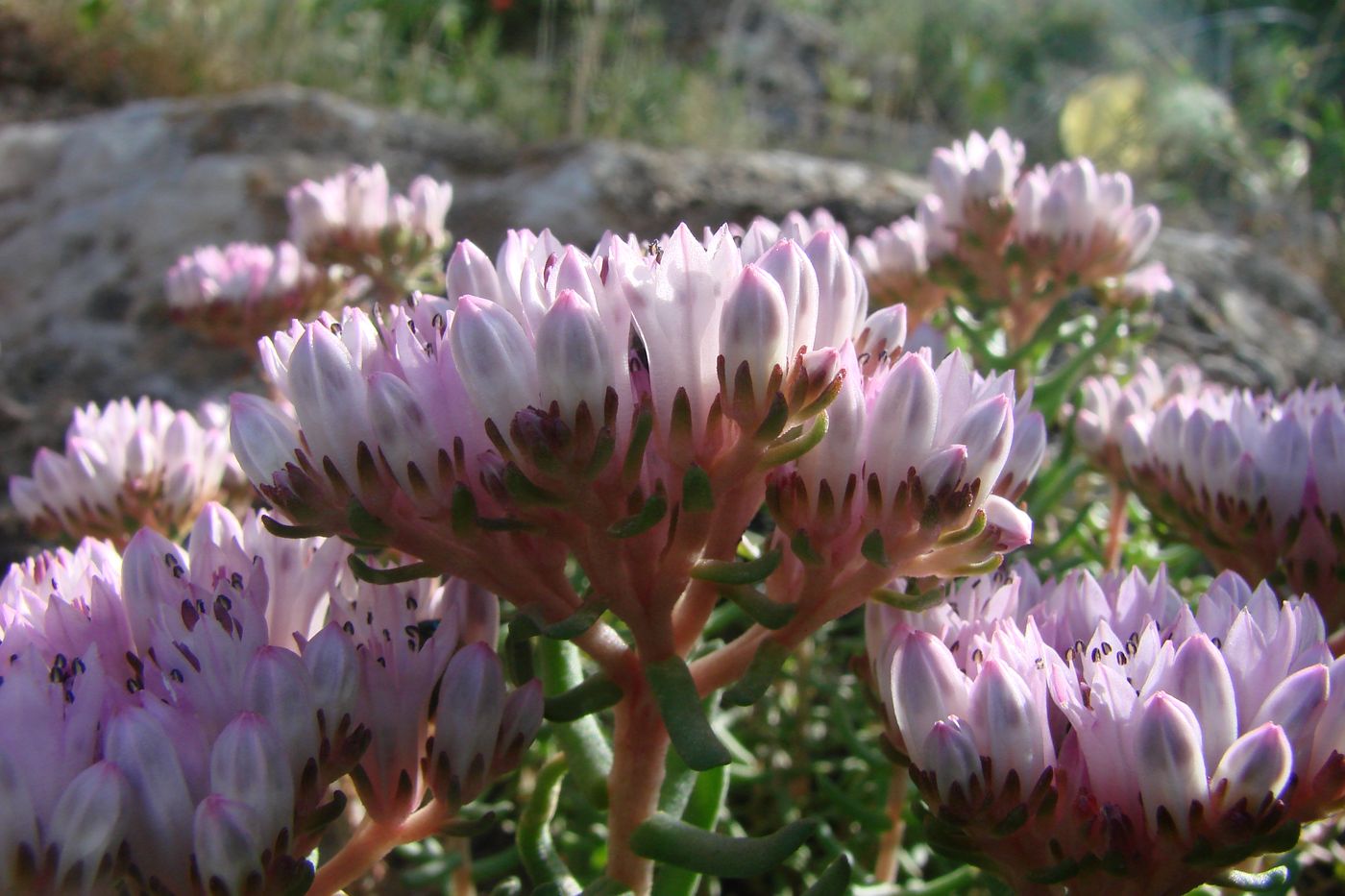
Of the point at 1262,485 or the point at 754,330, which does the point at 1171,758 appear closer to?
the point at 754,330

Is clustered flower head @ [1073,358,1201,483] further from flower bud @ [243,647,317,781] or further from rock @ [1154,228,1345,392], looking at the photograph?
flower bud @ [243,647,317,781]

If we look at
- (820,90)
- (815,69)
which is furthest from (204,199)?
(815,69)

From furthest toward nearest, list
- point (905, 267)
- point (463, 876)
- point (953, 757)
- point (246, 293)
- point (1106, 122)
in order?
1. point (1106, 122)
2. point (246, 293)
3. point (905, 267)
4. point (463, 876)
5. point (953, 757)

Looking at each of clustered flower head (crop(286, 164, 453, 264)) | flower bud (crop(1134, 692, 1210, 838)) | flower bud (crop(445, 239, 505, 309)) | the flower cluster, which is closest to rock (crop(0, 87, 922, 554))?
clustered flower head (crop(286, 164, 453, 264))

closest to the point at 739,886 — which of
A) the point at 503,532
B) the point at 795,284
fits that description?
the point at 503,532

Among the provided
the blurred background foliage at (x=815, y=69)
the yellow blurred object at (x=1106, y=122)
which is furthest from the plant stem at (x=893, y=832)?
the blurred background foliage at (x=815, y=69)

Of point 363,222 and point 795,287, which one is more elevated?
point 795,287

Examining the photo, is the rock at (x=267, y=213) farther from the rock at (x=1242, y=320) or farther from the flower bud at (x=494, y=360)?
the flower bud at (x=494, y=360)
